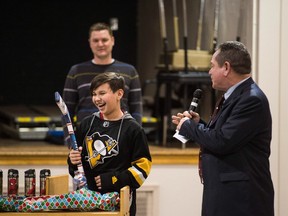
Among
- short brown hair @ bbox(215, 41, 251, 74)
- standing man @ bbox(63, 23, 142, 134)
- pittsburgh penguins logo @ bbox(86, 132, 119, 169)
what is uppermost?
short brown hair @ bbox(215, 41, 251, 74)

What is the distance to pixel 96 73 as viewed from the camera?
4590mm

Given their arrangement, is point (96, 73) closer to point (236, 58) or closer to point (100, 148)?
point (100, 148)

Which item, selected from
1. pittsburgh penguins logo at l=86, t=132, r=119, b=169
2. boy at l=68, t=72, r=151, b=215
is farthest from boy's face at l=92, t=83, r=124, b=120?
pittsburgh penguins logo at l=86, t=132, r=119, b=169

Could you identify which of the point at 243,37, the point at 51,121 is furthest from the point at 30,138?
the point at 243,37

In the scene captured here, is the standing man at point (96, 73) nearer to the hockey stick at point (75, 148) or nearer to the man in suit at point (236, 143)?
the hockey stick at point (75, 148)

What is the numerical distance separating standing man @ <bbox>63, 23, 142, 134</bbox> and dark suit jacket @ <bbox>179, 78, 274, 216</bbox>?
4.68ft

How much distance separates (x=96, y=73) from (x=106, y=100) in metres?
1.19

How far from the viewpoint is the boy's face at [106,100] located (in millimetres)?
3422

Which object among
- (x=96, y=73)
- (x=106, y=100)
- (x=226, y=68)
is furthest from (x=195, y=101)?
(x=96, y=73)

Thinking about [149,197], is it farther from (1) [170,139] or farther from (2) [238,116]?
(2) [238,116]

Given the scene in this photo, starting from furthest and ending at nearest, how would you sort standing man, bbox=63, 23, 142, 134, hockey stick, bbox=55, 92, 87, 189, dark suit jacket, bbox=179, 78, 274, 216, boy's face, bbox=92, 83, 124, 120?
standing man, bbox=63, 23, 142, 134, boy's face, bbox=92, 83, 124, 120, hockey stick, bbox=55, 92, 87, 189, dark suit jacket, bbox=179, 78, 274, 216

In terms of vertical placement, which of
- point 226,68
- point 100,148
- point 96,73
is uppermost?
point 226,68

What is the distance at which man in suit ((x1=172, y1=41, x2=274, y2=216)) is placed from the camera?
10.1 ft

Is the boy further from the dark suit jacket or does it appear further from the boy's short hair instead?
the dark suit jacket
